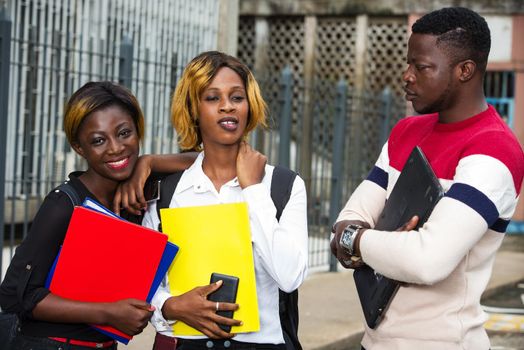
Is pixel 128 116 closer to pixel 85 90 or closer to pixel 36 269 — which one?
pixel 85 90

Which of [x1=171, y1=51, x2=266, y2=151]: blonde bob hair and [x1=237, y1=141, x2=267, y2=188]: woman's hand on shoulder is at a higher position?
[x1=171, y1=51, x2=266, y2=151]: blonde bob hair

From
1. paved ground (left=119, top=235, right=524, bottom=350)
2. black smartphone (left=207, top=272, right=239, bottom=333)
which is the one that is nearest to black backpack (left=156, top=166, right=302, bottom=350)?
black smartphone (left=207, top=272, right=239, bottom=333)

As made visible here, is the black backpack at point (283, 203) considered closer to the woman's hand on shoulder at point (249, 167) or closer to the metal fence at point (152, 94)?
the woman's hand on shoulder at point (249, 167)

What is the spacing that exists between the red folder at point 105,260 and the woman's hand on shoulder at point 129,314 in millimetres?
39

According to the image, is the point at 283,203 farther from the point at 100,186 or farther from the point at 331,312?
the point at 331,312

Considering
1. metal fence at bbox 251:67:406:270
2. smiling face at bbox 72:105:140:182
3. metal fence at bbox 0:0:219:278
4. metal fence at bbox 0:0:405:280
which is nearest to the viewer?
smiling face at bbox 72:105:140:182

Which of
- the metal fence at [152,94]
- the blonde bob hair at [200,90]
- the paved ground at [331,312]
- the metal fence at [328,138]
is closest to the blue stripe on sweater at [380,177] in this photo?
the blonde bob hair at [200,90]

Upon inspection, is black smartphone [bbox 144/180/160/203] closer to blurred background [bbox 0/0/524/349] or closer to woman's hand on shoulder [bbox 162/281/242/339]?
woman's hand on shoulder [bbox 162/281/242/339]

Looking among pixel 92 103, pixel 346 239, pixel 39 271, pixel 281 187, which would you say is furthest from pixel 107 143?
pixel 346 239

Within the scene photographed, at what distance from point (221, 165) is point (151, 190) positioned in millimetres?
235

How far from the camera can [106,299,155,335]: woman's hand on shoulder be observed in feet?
9.18

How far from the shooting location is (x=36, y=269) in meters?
2.87

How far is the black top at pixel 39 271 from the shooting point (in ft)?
9.40

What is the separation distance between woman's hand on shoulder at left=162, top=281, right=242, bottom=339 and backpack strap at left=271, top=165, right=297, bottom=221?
31 cm
